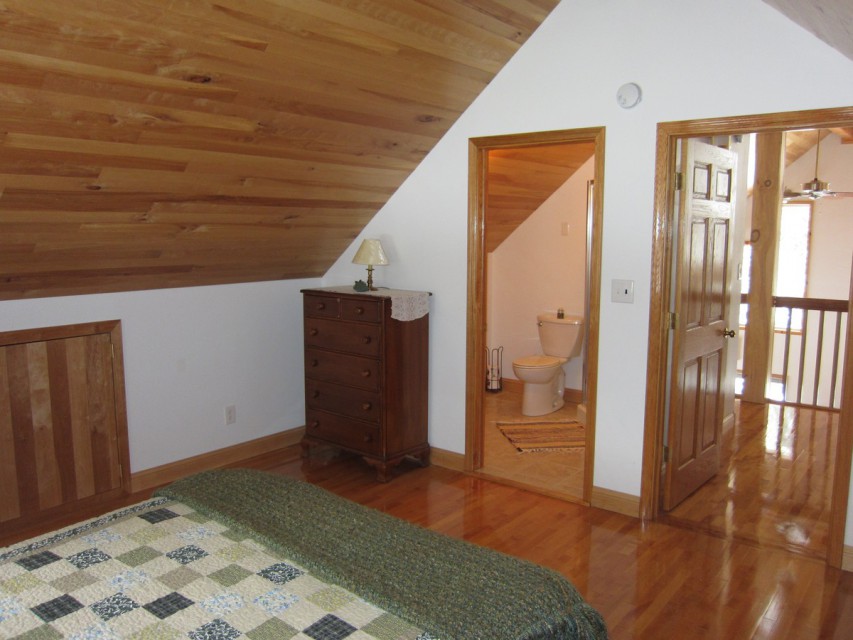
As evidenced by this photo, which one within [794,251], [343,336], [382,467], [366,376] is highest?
[794,251]

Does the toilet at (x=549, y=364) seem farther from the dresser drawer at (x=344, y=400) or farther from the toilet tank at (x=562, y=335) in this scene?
the dresser drawer at (x=344, y=400)

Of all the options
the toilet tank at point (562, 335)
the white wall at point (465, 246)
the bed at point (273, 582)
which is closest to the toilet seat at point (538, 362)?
the toilet tank at point (562, 335)

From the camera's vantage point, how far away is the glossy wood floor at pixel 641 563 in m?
2.56

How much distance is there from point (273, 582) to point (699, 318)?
8.88 feet

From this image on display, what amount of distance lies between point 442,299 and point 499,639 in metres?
2.74

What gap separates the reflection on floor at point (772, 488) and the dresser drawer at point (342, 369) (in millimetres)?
1741

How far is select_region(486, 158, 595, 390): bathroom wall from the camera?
5496 millimetres

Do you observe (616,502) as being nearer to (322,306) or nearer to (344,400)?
(344,400)

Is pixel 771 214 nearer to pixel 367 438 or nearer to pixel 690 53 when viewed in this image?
pixel 690 53

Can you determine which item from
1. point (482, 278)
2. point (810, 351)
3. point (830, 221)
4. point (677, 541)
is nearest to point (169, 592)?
point (677, 541)

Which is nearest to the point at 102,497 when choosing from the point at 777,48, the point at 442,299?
the point at 442,299

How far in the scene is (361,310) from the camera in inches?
156

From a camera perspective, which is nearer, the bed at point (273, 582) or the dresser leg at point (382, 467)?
the bed at point (273, 582)

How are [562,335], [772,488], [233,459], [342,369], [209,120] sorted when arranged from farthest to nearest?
1. [562,335]
2. [233,459]
3. [342,369]
4. [772,488]
5. [209,120]
